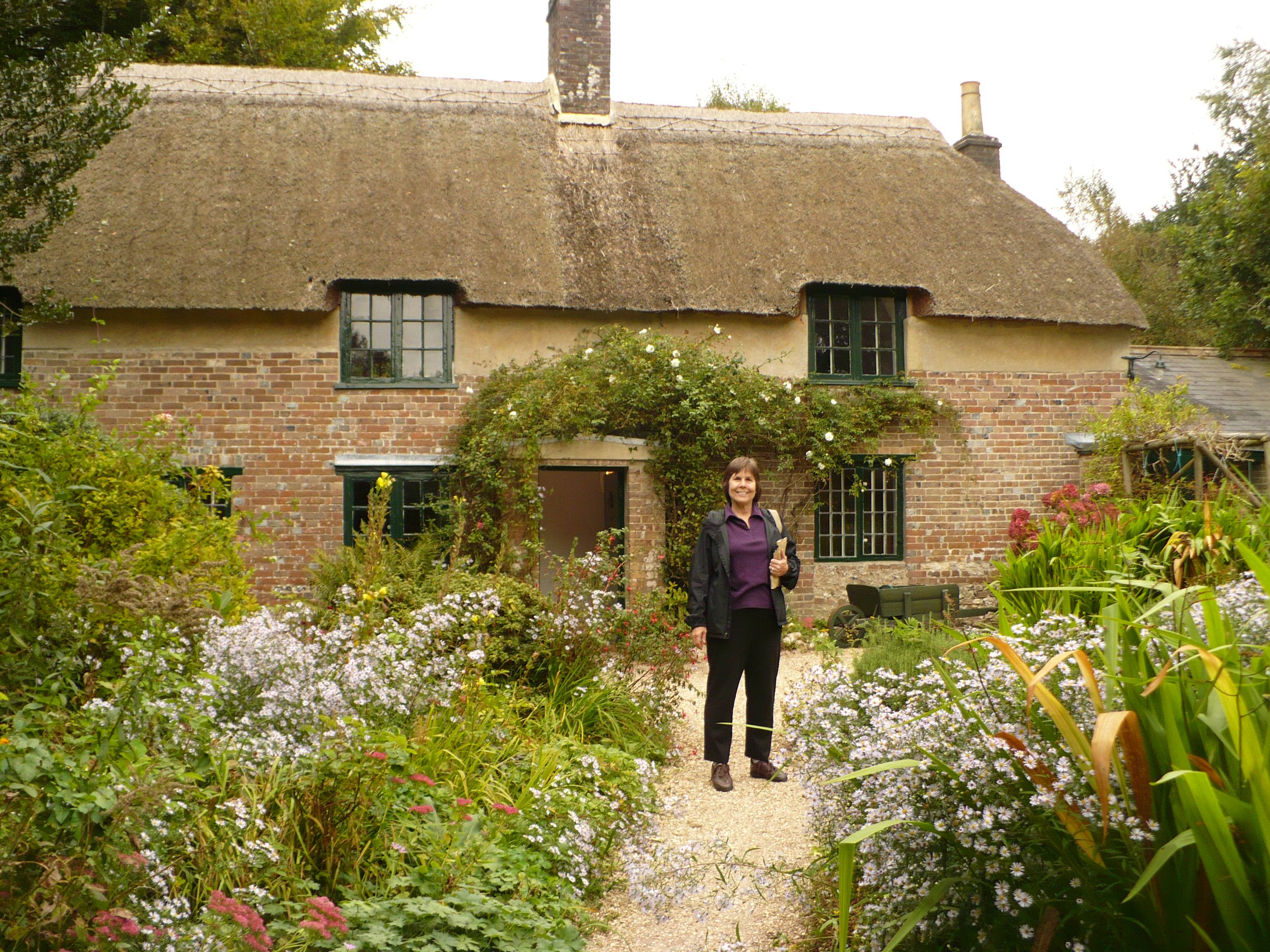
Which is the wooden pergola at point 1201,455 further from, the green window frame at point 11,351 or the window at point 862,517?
the green window frame at point 11,351

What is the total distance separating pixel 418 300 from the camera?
10625 millimetres

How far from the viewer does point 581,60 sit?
41.4 ft

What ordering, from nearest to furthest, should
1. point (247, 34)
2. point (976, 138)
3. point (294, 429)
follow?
1. point (294, 429)
2. point (976, 138)
3. point (247, 34)

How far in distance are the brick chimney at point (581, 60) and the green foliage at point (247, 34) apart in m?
6.76

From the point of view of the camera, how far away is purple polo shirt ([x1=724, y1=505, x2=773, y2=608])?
4996mm

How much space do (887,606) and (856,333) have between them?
358 cm

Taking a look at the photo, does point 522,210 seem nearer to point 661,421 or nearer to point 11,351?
point 661,421

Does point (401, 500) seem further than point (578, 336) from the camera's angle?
No

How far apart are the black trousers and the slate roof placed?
28.6ft

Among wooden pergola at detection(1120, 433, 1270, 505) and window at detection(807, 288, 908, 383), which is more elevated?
window at detection(807, 288, 908, 383)

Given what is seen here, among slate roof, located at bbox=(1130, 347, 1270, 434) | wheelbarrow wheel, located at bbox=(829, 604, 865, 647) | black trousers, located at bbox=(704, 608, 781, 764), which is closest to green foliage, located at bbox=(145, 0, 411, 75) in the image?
wheelbarrow wheel, located at bbox=(829, 604, 865, 647)

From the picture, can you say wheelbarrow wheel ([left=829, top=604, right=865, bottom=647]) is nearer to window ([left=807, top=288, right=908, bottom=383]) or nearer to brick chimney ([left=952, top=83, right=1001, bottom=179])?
window ([left=807, top=288, right=908, bottom=383])

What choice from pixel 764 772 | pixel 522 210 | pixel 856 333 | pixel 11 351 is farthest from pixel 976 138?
pixel 11 351

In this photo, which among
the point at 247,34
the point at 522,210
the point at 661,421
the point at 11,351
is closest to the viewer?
the point at 661,421
